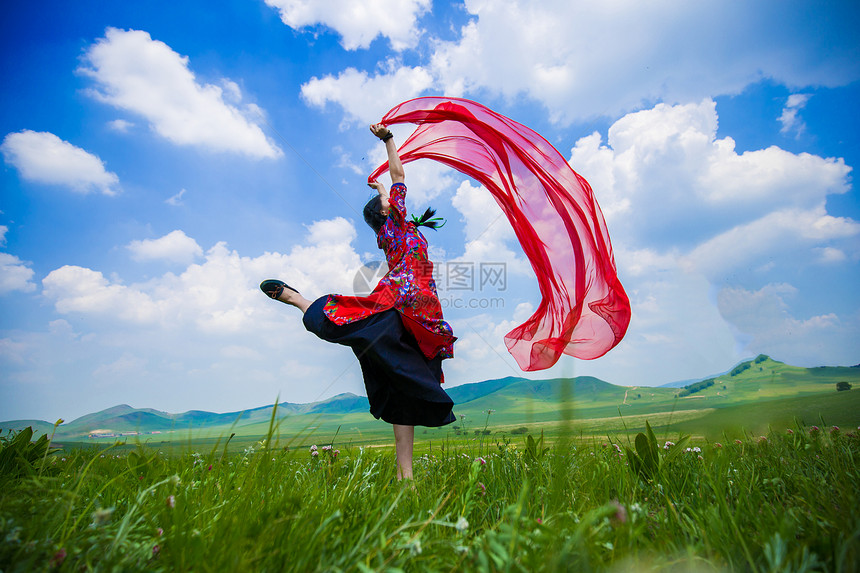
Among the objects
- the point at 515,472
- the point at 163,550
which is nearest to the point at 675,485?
the point at 515,472

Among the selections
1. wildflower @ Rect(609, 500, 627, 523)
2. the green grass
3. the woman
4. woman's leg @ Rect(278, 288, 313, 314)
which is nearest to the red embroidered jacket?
the woman

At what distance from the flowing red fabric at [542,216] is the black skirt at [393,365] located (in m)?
1.00

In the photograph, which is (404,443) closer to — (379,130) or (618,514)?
(618,514)

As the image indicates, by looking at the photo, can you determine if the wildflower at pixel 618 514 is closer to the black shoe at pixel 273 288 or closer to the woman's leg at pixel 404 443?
the woman's leg at pixel 404 443

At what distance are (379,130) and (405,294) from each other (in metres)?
1.43

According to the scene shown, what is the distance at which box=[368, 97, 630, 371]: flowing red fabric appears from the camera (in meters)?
3.39

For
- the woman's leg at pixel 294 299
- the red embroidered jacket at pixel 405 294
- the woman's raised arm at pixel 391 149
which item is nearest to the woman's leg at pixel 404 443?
the red embroidered jacket at pixel 405 294

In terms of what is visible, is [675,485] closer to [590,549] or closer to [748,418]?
[590,549]

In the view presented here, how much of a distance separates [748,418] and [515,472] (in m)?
2.38

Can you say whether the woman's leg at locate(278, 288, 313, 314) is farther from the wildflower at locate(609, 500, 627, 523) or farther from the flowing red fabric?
the wildflower at locate(609, 500, 627, 523)

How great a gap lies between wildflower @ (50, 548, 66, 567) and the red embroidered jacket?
1.97m

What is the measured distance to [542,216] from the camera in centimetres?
377

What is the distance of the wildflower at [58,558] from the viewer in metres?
0.99

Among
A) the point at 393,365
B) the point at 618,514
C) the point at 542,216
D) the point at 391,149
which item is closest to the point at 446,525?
the point at 618,514
